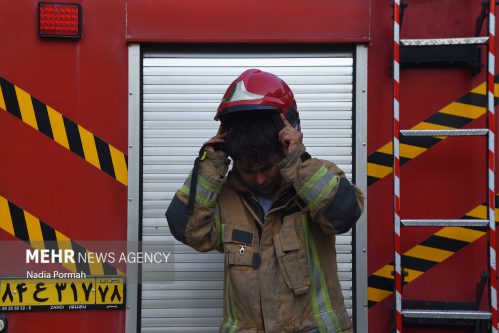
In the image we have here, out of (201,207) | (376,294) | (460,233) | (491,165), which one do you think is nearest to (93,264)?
(201,207)

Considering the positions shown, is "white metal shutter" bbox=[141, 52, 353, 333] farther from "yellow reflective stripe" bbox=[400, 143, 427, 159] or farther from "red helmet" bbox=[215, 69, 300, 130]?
"red helmet" bbox=[215, 69, 300, 130]

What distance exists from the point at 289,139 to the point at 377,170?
66 cm

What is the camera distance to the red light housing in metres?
2.60

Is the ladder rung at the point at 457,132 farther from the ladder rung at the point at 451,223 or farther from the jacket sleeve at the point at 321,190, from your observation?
the jacket sleeve at the point at 321,190

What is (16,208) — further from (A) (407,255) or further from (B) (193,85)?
(A) (407,255)

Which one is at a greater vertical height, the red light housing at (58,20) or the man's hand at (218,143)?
the red light housing at (58,20)

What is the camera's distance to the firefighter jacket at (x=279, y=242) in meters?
2.10

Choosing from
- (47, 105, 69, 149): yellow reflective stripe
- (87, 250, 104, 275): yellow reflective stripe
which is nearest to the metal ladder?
(87, 250, 104, 275): yellow reflective stripe

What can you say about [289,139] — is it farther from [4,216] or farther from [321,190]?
[4,216]

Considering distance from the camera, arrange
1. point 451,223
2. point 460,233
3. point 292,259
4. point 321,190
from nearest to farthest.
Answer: point 321,190
point 292,259
point 451,223
point 460,233

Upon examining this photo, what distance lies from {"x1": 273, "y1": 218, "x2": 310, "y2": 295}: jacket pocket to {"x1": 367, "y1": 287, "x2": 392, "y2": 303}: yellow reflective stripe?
0.52 meters

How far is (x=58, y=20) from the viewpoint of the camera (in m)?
2.60

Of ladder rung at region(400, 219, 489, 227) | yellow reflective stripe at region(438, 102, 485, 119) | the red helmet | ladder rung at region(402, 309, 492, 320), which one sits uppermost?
the red helmet

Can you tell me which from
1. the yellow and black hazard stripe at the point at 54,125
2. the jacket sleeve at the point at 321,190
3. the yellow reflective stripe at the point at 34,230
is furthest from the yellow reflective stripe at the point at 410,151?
the yellow reflective stripe at the point at 34,230
